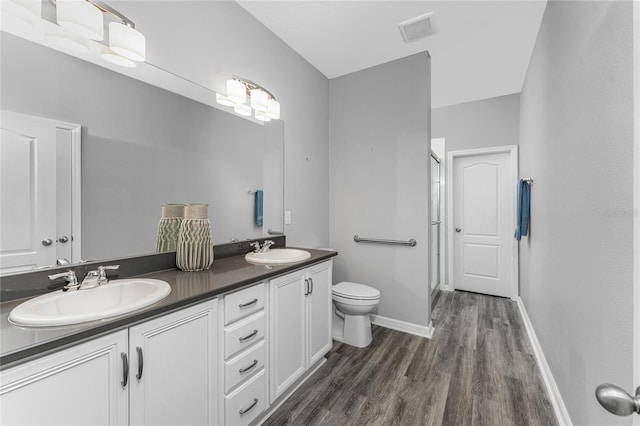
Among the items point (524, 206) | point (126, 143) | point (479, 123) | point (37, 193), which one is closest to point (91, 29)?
point (126, 143)

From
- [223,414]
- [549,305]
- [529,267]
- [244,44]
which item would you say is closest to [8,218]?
[223,414]

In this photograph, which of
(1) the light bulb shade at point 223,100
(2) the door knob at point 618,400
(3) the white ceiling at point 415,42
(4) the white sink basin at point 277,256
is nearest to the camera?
(2) the door knob at point 618,400

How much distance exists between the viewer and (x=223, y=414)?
1.27m

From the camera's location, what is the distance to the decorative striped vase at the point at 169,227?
60.1 inches

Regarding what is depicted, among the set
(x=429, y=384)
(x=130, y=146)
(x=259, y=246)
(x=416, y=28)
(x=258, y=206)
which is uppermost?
(x=416, y=28)

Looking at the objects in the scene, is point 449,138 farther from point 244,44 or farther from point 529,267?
point 244,44

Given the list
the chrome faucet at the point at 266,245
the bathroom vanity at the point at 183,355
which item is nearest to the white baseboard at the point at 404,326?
the bathroom vanity at the point at 183,355

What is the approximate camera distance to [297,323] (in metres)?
1.78

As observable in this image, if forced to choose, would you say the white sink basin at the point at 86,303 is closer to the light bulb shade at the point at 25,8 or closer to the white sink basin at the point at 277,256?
the white sink basin at the point at 277,256

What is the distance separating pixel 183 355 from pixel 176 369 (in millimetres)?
51

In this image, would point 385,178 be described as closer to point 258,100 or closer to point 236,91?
point 258,100

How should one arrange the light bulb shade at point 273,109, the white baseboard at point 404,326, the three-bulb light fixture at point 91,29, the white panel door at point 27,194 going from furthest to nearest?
the white baseboard at point 404,326 < the light bulb shade at point 273,109 < the three-bulb light fixture at point 91,29 < the white panel door at point 27,194

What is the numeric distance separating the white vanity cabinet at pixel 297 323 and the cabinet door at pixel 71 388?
0.77 metres

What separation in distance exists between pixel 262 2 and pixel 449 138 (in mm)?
2982
